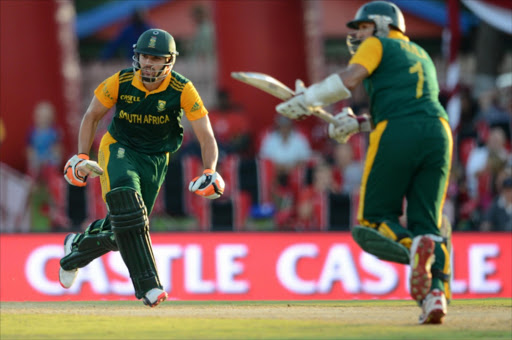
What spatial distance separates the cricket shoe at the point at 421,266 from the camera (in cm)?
652

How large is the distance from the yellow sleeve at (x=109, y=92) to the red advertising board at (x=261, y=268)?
153 inches

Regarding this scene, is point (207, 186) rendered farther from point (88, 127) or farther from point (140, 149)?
point (88, 127)

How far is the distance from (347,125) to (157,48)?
1427 millimetres

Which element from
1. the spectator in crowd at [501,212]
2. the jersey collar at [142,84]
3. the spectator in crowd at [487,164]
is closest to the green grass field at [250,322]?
the jersey collar at [142,84]

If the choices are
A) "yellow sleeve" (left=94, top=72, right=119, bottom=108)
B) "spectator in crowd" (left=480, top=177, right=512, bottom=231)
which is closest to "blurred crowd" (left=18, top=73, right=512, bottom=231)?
"spectator in crowd" (left=480, top=177, right=512, bottom=231)

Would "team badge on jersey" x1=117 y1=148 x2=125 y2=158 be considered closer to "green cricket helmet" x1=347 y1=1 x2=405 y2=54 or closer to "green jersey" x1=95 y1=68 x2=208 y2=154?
"green jersey" x1=95 y1=68 x2=208 y2=154

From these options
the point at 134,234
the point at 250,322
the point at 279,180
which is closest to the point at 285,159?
the point at 279,180

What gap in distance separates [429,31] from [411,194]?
52.7 feet

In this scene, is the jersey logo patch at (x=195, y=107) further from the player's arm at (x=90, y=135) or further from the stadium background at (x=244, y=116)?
the stadium background at (x=244, y=116)

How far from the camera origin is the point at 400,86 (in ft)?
22.7

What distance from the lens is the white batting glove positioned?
7438mm

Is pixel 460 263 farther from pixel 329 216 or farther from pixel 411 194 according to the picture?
pixel 411 194

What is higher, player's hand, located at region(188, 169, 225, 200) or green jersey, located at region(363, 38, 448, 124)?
green jersey, located at region(363, 38, 448, 124)

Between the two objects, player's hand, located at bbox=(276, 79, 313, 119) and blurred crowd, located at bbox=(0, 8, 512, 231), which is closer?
player's hand, located at bbox=(276, 79, 313, 119)
